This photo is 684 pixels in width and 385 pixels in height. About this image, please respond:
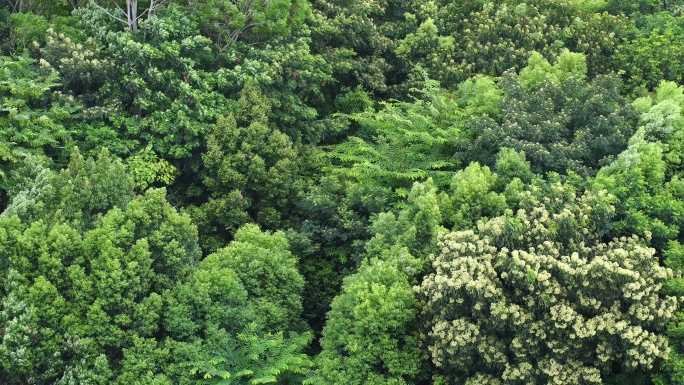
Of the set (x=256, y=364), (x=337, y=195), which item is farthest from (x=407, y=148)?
(x=256, y=364)

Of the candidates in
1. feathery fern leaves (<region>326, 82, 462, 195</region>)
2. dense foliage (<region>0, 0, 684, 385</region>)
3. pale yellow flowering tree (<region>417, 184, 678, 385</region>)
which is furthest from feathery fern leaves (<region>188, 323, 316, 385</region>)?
feathery fern leaves (<region>326, 82, 462, 195</region>)

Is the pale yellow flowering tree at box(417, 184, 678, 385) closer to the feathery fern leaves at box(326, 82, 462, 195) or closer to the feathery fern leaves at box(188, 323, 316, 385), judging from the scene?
the feathery fern leaves at box(188, 323, 316, 385)

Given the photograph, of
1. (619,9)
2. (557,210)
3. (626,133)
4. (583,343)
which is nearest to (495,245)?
(557,210)

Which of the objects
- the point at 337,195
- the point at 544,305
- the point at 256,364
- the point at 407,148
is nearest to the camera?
the point at 544,305

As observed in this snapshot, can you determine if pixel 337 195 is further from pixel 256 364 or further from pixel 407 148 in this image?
pixel 256 364

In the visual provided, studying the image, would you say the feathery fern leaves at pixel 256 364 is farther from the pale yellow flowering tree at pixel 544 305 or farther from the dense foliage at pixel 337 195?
the pale yellow flowering tree at pixel 544 305

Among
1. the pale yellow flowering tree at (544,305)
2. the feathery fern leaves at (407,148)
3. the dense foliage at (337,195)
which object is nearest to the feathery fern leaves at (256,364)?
the dense foliage at (337,195)

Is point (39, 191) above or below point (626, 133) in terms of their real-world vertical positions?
below

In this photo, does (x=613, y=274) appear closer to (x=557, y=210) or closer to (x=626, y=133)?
(x=557, y=210)
